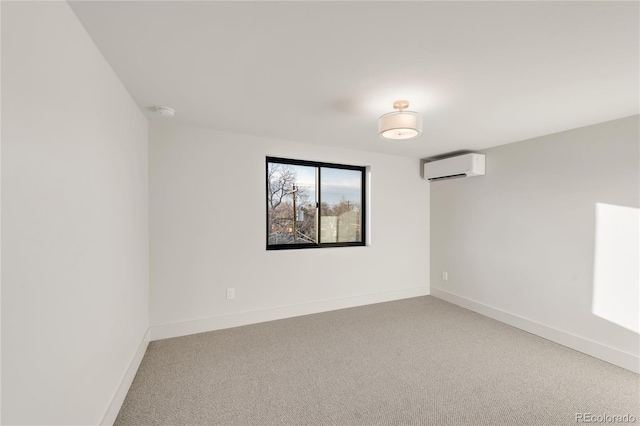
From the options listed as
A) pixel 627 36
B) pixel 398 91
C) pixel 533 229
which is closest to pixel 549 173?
pixel 533 229

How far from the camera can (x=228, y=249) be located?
320 centimetres

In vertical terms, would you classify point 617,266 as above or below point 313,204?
below

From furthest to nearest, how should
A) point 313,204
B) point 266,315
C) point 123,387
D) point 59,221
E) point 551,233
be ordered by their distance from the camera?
point 313,204, point 266,315, point 551,233, point 123,387, point 59,221

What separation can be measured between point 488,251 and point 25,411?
14.0 ft

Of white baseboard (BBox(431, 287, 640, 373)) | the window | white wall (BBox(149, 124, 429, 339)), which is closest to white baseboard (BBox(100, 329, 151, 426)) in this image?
white wall (BBox(149, 124, 429, 339))

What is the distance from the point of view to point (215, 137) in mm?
3115

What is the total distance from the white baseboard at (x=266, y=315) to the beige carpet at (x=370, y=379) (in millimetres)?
101

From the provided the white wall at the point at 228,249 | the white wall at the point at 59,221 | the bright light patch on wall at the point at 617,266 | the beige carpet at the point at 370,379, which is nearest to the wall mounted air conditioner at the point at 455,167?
the white wall at the point at 228,249

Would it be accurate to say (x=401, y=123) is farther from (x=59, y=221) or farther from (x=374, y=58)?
(x=59, y=221)

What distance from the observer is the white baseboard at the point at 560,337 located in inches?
97.4

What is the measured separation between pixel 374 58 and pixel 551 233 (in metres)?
2.90

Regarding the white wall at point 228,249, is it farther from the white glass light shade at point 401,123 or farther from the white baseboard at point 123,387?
the white glass light shade at point 401,123

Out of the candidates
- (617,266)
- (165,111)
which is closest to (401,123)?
(165,111)

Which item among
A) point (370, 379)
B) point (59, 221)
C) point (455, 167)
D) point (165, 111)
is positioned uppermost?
point (165, 111)
